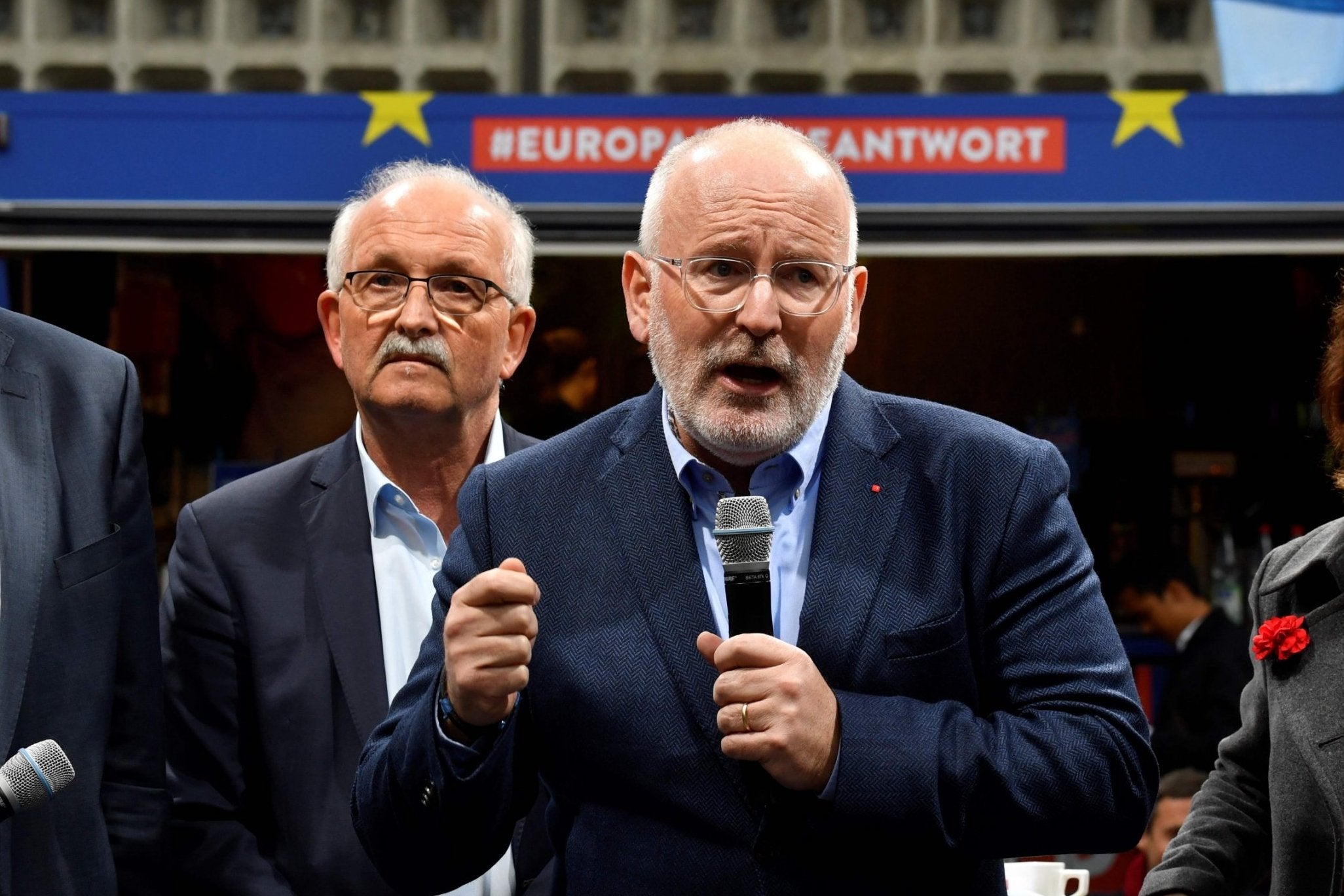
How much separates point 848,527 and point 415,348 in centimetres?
120

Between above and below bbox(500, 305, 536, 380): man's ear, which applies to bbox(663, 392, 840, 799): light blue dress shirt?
below

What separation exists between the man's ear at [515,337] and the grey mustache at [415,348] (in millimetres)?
191

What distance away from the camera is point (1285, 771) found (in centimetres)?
255

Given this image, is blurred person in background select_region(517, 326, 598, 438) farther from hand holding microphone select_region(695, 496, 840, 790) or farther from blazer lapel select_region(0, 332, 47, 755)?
hand holding microphone select_region(695, 496, 840, 790)

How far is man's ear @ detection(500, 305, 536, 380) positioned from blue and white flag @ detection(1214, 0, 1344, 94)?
2366 mm

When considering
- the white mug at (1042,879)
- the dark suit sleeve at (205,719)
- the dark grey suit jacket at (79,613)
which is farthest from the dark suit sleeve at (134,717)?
the white mug at (1042,879)

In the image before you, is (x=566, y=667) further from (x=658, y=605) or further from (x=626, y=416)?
(x=626, y=416)

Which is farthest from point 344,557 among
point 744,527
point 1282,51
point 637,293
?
point 1282,51

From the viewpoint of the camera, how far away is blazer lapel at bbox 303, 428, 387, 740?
9.02 ft

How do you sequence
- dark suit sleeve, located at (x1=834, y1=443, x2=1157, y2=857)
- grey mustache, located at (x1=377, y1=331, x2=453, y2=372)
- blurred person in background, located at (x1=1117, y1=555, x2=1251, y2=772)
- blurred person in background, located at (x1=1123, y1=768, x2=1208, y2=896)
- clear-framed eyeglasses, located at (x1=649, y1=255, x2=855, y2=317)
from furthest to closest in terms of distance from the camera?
blurred person in background, located at (x1=1117, y1=555, x2=1251, y2=772)
blurred person in background, located at (x1=1123, y1=768, x2=1208, y2=896)
grey mustache, located at (x1=377, y1=331, x2=453, y2=372)
clear-framed eyeglasses, located at (x1=649, y1=255, x2=855, y2=317)
dark suit sleeve, located at (x1=834, y1=443, x2=1157, y2=857)

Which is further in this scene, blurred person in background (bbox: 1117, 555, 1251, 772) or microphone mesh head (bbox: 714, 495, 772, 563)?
blurred person in background (bbox: 1117, 555, 1251, 772)

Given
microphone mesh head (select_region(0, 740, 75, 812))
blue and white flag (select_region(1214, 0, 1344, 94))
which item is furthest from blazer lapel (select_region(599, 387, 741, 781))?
blue and white flag (select_region(1214, 0, 1344, 94))

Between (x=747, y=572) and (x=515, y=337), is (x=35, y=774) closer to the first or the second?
(x=747, y=572)

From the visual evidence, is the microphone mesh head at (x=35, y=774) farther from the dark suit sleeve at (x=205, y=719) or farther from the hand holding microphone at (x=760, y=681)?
the hand holding microphone at (x=760, y=681)
